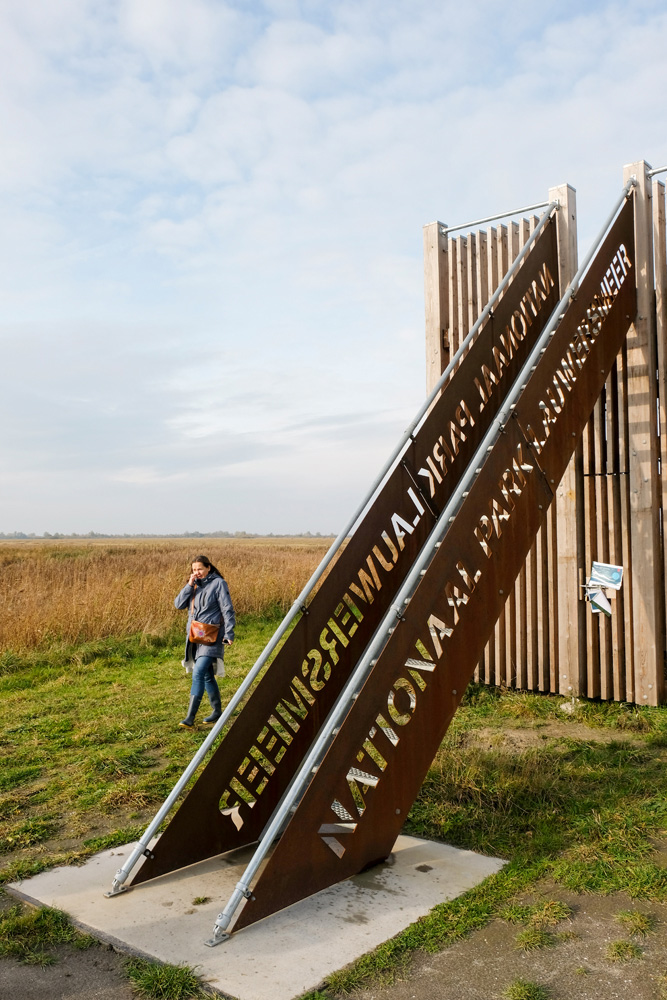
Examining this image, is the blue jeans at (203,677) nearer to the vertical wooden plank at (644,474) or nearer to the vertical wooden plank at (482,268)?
the vertical wooden plank at (644,474)

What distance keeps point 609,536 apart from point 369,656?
14.0 feet

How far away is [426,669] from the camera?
469cm

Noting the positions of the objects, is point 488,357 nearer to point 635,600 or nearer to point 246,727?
point 635,600

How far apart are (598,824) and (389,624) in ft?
6.14

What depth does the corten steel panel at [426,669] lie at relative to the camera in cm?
407

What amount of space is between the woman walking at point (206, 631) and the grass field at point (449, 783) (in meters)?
0.39

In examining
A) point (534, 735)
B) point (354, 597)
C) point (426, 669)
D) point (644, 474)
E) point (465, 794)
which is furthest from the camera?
point (644, 474)

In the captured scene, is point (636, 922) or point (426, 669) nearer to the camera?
point (636, 922)

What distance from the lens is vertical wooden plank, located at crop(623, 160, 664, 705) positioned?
24.5ft

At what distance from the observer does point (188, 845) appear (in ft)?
15.1

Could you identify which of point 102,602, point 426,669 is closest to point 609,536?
point 426,669

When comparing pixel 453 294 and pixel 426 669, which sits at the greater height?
pixel 453 294

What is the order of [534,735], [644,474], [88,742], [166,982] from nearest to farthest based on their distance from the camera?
[166,982]
[534,735]
[88,742]
[644,474]

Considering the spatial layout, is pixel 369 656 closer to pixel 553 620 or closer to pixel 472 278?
pixel 553 620
